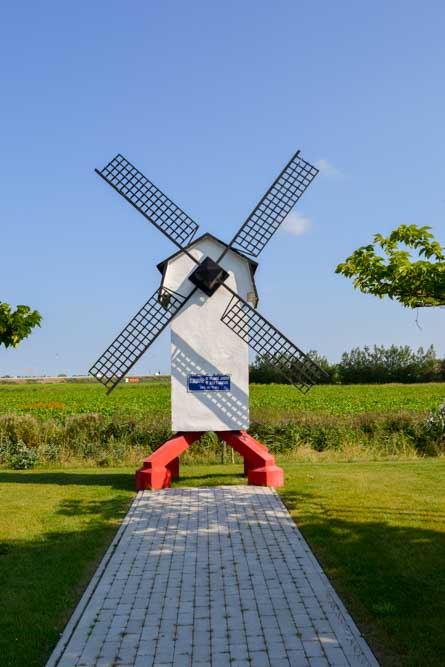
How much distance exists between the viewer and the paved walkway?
5.18m

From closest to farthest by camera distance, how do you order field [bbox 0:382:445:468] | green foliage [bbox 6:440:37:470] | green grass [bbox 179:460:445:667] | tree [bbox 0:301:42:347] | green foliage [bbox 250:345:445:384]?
1. green grass [bbox 179:460:445:667]
2. tree [bbox 0:301:42:347]
3. green foliage [bbox 6:440:37:470]
4. field [bbox 0:382:445:468]
5. green foliage [bbox 250:345:445:384]

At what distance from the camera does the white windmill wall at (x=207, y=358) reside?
12.0m

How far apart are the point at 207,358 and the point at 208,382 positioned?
0.45 m

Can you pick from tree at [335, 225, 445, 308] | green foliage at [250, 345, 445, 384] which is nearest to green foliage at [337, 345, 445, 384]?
green foliage at [250, 345, 445, 384]

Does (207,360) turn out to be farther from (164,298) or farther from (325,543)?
(325,543)

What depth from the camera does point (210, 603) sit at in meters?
6.33

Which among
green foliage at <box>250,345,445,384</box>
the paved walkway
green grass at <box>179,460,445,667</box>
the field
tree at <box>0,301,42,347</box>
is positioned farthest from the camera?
green foliage at <box>250,345,445,384</box>

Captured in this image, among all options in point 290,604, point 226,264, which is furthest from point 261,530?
point 226,264

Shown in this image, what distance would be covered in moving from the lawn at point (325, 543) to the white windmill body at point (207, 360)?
1.58 meters

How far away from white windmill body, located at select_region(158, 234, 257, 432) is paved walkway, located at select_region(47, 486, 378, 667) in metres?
2.56

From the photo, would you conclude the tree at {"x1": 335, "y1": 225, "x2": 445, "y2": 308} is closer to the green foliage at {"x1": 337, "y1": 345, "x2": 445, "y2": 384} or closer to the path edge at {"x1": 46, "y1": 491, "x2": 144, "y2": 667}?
the path edge at {"x1": 46, "y1": 491, "x2": 144, "y2": 667}

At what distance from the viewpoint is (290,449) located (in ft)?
59.9

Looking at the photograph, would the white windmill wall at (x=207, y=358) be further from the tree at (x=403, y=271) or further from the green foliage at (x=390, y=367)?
the green foliage at (x=390, y=367)

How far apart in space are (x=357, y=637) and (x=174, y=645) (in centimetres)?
157
